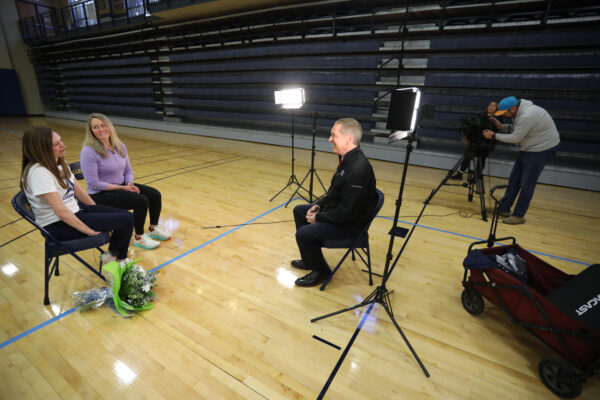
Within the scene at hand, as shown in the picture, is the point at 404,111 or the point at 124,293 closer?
the point at 404,111

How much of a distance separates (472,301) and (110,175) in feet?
10.3

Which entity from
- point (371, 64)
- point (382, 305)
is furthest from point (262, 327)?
point (371, 64)

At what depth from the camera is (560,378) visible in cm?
149

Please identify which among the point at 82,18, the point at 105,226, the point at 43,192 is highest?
the point at 82,18

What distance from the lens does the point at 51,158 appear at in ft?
5.95

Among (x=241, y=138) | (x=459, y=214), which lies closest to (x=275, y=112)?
(x=241, y=138)

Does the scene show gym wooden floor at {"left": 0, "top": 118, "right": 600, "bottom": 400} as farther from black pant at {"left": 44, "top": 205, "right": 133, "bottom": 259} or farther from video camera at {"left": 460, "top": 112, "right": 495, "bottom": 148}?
video camera at {"left": 460, "top": 112, "right": 495, "bottom": 148}

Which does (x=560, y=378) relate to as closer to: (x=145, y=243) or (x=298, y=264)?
(x=298, y=264)

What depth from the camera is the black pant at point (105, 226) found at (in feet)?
6.36

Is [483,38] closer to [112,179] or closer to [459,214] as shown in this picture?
[459,214]

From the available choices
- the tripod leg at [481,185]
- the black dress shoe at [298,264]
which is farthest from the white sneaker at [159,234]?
the tripod leg at [481,185]

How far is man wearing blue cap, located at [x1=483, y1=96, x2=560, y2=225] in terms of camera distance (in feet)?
10.5

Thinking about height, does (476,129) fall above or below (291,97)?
below

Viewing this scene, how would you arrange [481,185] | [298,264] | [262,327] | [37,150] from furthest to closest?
[481,185]
[298,264]
[262,327]
[37,150]
